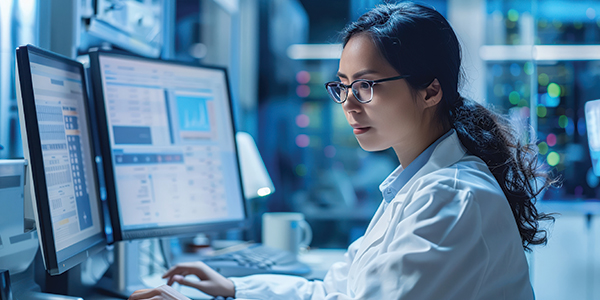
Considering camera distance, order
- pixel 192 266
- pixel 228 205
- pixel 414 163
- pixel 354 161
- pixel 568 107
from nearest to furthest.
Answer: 1. pixel 414 163
2. pixel 192 266
3. pixel 228 205
4. pixel 568 107
5. pixel 354 161

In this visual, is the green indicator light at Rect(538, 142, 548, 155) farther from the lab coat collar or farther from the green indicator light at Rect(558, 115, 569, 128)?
the lab coat collar

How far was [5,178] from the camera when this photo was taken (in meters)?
0.84

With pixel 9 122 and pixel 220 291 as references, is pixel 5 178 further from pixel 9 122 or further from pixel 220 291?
pixel 9 122

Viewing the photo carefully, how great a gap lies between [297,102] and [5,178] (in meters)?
2.84

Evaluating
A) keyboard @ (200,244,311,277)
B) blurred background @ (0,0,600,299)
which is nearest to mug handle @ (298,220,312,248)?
keyboard @ (200,244,311,277)

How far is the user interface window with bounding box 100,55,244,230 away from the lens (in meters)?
1.09

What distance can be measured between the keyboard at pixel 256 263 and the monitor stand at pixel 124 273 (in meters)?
0.19

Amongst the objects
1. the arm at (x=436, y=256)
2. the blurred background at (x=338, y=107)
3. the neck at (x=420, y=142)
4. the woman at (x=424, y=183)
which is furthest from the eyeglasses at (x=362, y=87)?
the blurred background at (x=338, y=107)

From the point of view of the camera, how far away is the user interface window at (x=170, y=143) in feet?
3.57

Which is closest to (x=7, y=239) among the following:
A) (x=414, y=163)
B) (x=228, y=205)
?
(x=228, y=205)

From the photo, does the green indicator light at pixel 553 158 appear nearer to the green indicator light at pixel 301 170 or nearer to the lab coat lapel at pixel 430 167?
the green indicator light at pixel 301 170

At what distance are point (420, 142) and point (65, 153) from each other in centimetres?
74

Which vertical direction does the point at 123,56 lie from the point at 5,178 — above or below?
above

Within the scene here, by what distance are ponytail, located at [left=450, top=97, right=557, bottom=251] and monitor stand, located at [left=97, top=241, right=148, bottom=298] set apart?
87cm
